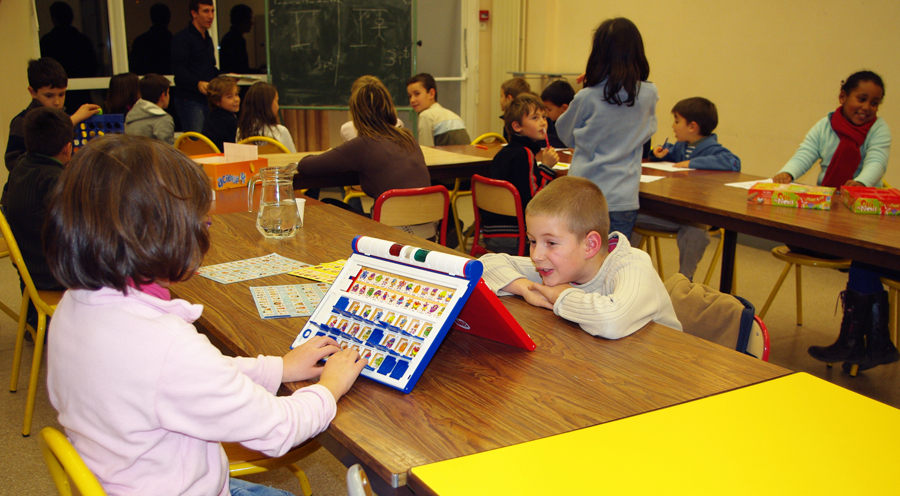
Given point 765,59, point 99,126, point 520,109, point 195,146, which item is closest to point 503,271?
point 520,109

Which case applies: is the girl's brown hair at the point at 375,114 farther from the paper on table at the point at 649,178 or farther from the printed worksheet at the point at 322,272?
the printed worksheet at the point at 322,272

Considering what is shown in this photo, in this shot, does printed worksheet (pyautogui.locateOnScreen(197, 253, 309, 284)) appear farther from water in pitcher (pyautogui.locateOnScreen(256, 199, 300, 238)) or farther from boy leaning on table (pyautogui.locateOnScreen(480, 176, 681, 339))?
boy leaning on table (pyautogui.locateOnScreen(480, 176, 681, 339))

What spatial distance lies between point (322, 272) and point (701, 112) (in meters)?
2.78

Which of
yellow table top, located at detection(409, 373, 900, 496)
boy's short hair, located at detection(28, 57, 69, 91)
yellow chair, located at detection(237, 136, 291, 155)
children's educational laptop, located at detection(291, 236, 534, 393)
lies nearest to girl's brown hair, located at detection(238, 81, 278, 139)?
yellow chair, located at detection(237, 136, 291, 155)

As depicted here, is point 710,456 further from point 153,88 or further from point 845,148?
point 153,88

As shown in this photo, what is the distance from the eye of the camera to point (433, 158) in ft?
12.3

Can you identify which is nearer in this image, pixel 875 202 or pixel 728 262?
pixel 875 202

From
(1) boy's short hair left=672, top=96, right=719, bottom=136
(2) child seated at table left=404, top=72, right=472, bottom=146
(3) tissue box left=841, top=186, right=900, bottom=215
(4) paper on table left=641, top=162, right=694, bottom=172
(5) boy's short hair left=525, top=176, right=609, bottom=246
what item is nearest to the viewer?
(5) boy's short hair left=525, top=176, right=609, bottom=246

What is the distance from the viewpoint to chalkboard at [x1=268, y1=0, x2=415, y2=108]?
5.93m

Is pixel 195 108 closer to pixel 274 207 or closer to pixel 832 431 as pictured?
pixel 274 207

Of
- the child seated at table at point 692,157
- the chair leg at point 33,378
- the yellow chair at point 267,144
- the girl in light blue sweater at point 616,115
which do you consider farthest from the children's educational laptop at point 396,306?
the yellow chair at point 267,144

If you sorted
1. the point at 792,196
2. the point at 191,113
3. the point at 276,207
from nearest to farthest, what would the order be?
the point at 276,207
the point at 792,196
the point at 191,113

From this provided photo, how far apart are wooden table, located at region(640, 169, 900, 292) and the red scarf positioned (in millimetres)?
665

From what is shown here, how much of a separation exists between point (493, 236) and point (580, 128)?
650mm
